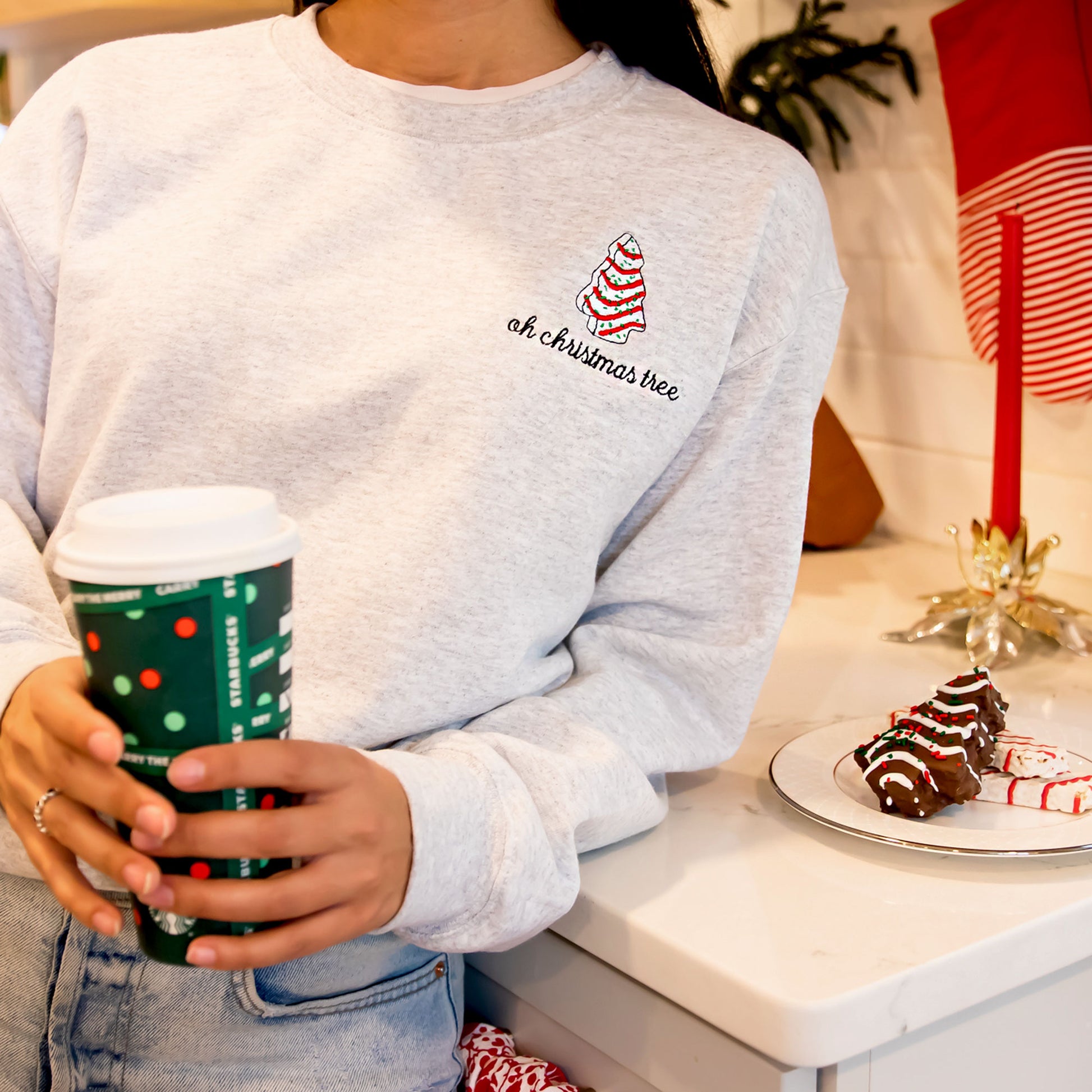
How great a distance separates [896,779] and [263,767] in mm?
414

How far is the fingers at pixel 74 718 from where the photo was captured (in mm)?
435

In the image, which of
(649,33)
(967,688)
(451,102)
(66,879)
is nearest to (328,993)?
(66,879)

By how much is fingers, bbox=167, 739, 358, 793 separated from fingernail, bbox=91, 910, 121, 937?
0.29 ft

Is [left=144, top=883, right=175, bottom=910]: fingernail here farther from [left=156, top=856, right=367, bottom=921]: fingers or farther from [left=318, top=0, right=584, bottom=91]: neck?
[left=318, top=0, right=584, bottom=91]: neck

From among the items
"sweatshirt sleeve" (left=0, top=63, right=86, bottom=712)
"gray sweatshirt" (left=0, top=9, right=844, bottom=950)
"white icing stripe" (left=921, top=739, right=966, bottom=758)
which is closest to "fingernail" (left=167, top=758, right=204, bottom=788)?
"gray sweatshirt" (left=0, top=9, right=844, bottom=950)

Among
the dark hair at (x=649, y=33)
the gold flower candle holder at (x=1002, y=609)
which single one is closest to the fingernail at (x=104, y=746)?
the dark hair at (x=649, y=33)

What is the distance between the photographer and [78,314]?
745 millimetres

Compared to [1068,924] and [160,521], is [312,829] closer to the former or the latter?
[160,521]

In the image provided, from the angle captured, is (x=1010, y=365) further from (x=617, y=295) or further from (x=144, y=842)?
(x=144, y=842)

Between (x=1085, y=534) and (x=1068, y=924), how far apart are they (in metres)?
0.64

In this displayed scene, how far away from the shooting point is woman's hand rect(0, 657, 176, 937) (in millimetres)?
444

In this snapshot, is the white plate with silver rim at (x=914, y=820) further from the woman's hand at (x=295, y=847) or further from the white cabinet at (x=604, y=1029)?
the woman's hand at (x=295, y=847)

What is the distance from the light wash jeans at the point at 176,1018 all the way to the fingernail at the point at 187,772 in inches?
10.8

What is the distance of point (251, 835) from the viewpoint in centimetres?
47
